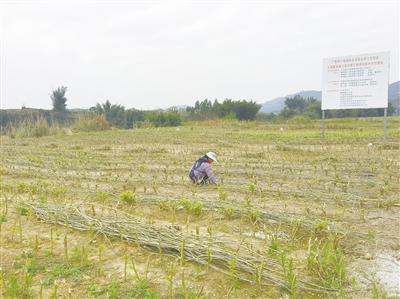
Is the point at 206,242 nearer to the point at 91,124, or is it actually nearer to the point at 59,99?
the point at 91,124

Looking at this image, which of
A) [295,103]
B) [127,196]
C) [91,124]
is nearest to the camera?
[127,196]

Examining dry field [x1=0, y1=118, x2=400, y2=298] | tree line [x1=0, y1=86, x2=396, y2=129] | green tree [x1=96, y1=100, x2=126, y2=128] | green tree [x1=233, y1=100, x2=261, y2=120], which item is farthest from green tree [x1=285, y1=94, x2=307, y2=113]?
dry field [x1=0, y1=118, x2=400, y2=298]

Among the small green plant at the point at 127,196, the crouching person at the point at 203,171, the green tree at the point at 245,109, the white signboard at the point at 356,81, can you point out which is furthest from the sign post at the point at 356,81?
the green tree at the point at 245,109

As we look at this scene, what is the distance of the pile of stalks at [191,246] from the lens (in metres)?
2.83

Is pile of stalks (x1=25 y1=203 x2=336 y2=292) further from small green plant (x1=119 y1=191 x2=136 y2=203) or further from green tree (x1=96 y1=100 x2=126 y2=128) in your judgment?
green tree (x1=96 y1=100 x2=126 y2=128)

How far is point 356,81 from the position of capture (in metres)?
11.6

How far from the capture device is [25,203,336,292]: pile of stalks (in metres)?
2.83

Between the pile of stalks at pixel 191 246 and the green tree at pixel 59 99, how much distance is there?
3609 cm

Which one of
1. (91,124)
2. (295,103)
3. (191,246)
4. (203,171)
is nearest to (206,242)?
(191,246)

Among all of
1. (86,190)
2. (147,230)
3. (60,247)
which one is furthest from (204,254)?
(86,190)

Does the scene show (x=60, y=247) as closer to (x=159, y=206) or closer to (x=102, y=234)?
(x=102, y=234)

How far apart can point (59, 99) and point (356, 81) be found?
33415mm

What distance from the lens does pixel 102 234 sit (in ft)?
12.4

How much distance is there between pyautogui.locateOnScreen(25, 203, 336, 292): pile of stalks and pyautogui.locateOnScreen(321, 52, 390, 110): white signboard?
10074 millimetres
